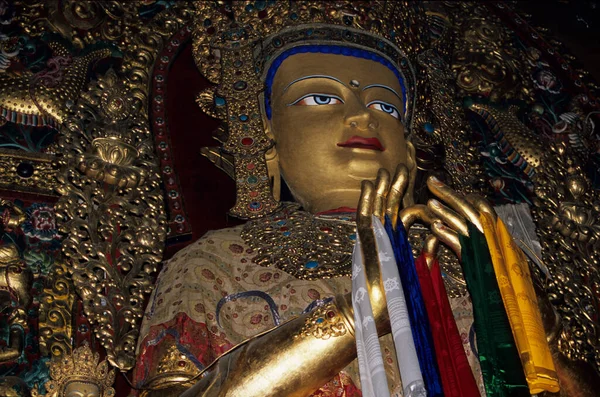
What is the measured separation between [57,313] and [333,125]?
1621mm

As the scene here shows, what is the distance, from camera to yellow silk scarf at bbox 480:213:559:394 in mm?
4441

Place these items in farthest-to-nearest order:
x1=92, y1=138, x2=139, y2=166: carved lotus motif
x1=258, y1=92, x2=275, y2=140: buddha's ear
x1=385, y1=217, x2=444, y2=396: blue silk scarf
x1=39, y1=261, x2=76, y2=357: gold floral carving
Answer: x1=258, y1=92, x2=275, y2=140: buddha's ear < x1=92, y1=138, x2=139, y2=166: carved lotus motif < x1=39, y1=261, x2=76, y2=357: gold floral carving < x1=385, y1=217, x2=444, y2=396: blue silk scarf

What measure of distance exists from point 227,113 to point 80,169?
2.84ft

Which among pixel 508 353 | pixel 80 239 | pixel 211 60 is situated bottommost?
pixel 508 353

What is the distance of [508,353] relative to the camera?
14.7 feet

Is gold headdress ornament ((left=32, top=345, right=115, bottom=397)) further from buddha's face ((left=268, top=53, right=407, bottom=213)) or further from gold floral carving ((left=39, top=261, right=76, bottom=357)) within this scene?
buddha's face ((left=268, top=53, right=407, bottom=213))

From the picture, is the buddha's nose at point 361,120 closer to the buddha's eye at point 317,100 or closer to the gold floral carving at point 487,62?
the buddha's eye at point 317,100

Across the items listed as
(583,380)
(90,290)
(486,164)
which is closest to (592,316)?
(583,380)

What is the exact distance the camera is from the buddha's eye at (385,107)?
634 centimetres

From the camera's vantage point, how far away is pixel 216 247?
18.7ft

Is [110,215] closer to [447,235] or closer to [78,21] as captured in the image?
[78,21]

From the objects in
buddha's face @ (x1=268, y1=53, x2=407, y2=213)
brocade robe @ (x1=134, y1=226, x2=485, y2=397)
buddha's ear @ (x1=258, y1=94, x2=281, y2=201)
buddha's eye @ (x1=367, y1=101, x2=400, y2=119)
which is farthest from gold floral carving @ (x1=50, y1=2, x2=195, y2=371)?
buddha's eye @ (x1=367, y1=101, x2=400, y2=119)

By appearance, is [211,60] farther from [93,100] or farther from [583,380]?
[583,380]

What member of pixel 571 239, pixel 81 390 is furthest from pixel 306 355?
pixel 571 239
